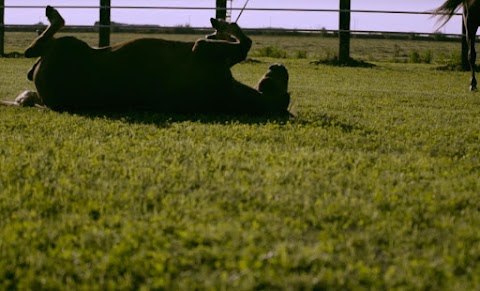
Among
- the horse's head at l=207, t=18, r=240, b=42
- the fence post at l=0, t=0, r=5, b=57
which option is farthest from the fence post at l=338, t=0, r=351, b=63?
the horse's head at l=207, t=18, r=240, b=42

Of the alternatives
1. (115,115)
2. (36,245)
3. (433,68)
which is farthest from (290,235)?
(433,68)

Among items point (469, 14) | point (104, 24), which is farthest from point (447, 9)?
point (104, 24)

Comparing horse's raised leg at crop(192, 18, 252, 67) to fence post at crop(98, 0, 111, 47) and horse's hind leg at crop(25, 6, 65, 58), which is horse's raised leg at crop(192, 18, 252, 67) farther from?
fence post at crop(98, 0, 111, 47)

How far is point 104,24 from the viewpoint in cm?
1431

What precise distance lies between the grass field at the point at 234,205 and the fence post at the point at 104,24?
1005cm

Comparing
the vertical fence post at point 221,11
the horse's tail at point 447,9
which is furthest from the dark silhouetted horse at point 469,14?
the vertical fence post at point 221,11

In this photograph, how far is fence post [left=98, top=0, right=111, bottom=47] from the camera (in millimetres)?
13922

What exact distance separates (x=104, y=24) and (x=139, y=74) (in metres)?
10.5

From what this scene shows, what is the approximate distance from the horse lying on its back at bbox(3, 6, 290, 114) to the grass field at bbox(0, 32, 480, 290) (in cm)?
19

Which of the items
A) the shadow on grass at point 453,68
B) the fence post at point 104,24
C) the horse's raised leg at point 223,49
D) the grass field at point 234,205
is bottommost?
the grass field at point 234,205

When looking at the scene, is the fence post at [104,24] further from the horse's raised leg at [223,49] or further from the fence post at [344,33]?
the horse's raised leg at [223,49]

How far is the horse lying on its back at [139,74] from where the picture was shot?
4270 mm

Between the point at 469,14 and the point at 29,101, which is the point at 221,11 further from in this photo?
the point at 29,101

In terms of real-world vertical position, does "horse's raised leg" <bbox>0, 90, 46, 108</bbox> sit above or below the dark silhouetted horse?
below
